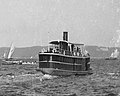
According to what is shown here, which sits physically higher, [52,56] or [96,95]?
[52,56]

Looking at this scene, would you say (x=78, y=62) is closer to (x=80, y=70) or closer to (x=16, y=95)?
(x=80, y=70)

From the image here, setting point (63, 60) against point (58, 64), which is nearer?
point (58, 64)

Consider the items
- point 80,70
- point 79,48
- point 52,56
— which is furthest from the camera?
point 79,48

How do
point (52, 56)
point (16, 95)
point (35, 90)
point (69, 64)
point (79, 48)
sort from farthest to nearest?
point (79, 48), point (69, 64), point (52, 56), point (35, 90), point (16, 95)

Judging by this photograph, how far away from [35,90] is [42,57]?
97.4ft

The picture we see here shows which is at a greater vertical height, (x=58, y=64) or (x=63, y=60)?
(x=63, y=60)

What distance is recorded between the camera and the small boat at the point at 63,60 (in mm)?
91938

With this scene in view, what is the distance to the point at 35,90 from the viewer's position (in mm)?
64125

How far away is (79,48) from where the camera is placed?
11212 centimetres

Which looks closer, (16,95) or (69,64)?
(16,95)

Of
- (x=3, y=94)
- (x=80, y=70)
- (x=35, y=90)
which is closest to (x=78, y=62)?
(x=80, y=70)

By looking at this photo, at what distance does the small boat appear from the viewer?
302 ft

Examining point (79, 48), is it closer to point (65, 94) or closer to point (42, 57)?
point (42, 57)

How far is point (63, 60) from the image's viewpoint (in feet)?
308
